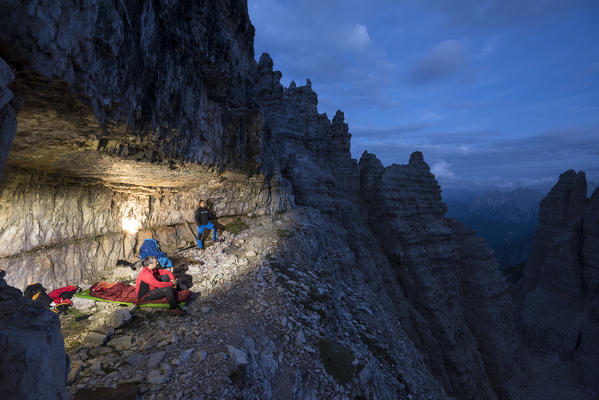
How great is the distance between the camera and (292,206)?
1880 cm

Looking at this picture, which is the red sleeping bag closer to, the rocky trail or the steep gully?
the rocky trail

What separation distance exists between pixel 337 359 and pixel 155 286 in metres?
5.91

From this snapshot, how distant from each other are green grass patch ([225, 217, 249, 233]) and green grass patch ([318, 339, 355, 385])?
31.5 feet

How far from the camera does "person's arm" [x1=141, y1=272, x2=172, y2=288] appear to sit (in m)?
7.41

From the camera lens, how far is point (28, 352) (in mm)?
2492

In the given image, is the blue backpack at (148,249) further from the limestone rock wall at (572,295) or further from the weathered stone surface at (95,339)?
the limestone rock wall at (572,295)

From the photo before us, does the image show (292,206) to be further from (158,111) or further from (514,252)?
(514,252)

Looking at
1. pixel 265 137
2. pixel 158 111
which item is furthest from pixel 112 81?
pixel 265 137

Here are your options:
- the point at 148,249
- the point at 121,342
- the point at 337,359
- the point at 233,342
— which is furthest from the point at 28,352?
the point at 148,249

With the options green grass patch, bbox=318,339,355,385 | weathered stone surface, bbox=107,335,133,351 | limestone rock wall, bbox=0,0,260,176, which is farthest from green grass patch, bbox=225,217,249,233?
green grass patch, bbox=318,339,355,385

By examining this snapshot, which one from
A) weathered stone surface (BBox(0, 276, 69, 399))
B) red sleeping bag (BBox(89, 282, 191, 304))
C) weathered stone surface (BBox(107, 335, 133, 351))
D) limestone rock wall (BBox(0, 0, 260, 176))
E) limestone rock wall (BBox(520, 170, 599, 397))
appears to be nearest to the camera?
weathered stone surface (BBox(0, 276, 69, 399))

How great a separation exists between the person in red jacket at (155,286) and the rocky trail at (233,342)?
335mm

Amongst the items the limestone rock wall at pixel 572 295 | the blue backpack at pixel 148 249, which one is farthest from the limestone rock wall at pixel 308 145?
the limestone rock wall at pixel 572 295

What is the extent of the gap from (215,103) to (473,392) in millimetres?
30616
